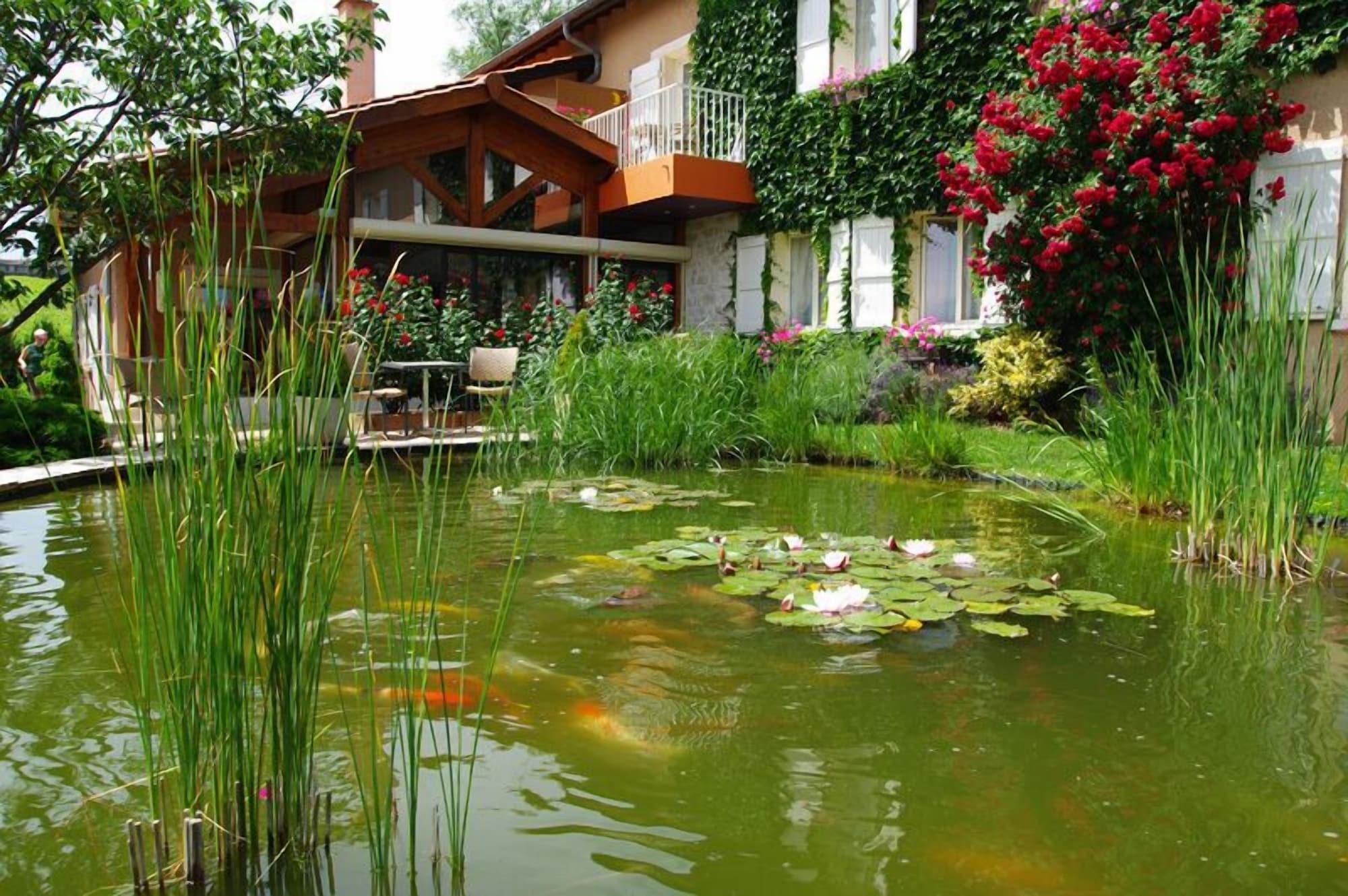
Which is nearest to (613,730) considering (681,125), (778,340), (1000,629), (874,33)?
(1000,629)

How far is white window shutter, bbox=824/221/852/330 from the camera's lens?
12016 mm

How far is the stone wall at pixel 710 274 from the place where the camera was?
13.7 meters

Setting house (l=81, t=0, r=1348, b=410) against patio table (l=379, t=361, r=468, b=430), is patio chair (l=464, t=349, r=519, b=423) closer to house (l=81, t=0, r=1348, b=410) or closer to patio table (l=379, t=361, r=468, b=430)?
patio table (l=379, t=361, r=468, b=430)

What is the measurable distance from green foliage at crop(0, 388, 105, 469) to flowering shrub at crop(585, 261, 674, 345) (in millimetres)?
4629

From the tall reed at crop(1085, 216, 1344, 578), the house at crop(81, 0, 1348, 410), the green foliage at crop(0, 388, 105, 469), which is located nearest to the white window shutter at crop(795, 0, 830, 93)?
the house at crop(81, 0, 1348, 410)

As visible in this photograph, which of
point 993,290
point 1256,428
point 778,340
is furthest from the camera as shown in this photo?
point 778,340

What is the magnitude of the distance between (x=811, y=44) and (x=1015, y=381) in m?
5.57

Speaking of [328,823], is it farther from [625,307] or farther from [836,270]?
[836,270]

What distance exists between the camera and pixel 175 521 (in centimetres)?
163

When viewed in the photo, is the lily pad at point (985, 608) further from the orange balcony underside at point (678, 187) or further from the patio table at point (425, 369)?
the orange balcony underside at point (678, 187)

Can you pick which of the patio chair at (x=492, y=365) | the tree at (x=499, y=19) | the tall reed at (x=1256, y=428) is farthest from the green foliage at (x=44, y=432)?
the tree at (x=499, y=19)

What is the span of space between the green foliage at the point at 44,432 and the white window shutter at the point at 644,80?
916cm

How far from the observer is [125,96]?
22.1 feet

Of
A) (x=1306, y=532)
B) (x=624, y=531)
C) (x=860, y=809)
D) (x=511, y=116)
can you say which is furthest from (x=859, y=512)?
(x=511, y=116)
